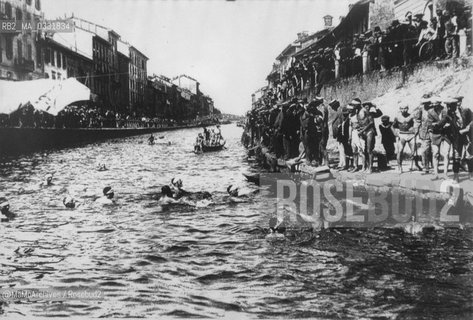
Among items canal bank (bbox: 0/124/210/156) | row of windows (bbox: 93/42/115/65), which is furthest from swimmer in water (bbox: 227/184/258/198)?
row of windows (bbox: 93/42/115/65)

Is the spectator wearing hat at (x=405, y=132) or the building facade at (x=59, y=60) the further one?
the building facade at (x=59, y=60)

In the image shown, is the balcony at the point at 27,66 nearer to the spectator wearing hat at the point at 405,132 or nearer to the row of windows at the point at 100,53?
the row of windows at the point at 100,53

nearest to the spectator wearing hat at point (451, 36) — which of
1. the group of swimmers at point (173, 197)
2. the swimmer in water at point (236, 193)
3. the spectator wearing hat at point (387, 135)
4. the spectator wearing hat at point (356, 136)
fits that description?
the spectator wearing hat at point (387, 135)

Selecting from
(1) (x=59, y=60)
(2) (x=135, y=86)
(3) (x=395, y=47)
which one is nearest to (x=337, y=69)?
(3) (x=395, y=47)

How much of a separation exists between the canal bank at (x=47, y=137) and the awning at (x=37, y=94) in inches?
→ 28.1

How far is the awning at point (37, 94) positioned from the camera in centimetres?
1171

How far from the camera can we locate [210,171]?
46.0 ft

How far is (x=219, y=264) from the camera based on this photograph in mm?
5539

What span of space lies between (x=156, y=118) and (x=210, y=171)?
21505mm

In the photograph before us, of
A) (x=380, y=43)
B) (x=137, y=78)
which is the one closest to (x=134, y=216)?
(x=380, y=43)

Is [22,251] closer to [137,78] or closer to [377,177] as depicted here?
[377,177]

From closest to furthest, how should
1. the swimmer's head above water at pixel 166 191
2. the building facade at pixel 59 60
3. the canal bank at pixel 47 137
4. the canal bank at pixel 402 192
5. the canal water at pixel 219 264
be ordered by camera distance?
the canal water at pixel 219 264
the canal bank at pixel 402 192
the swimmer's head above water at pixel 166 191
the canal bank at pixel 47 137
the building facade at pixel 59 60

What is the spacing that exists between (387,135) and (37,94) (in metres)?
9.19

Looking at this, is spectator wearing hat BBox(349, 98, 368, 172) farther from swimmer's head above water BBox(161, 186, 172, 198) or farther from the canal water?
swimmer's head above water BBox(161, 186, 172, 198)
